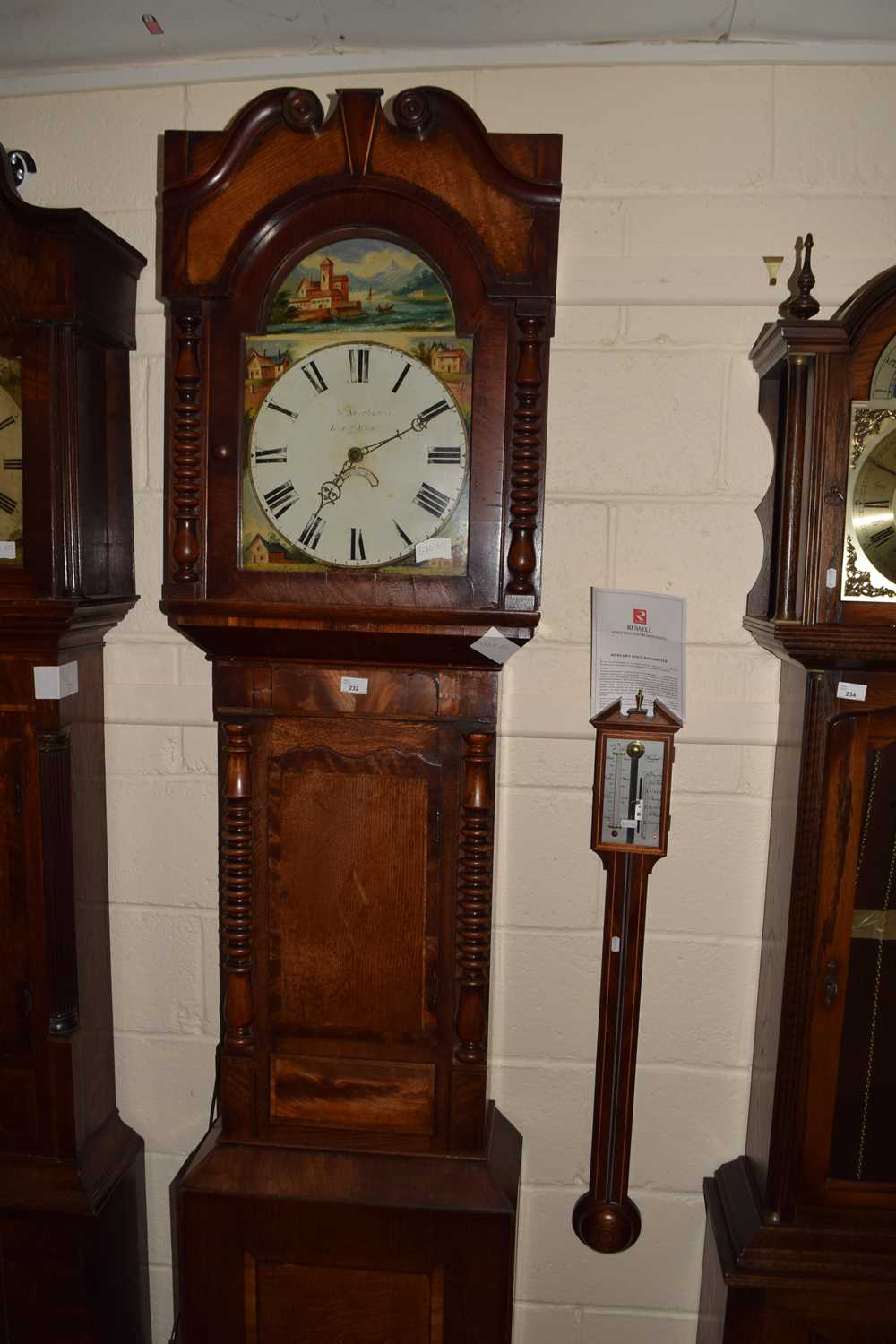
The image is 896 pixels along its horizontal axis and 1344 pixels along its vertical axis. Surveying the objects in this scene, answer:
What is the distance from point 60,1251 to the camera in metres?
1.60

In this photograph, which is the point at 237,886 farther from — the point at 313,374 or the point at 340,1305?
the point at 313,374

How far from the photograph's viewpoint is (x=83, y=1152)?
1.62m

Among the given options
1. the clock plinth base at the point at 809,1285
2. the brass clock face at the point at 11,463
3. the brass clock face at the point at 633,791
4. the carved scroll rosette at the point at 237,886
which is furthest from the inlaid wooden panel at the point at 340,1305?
the brass clock face at the point at 11,463

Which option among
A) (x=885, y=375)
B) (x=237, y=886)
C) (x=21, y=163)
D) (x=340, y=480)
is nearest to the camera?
(x=885, y=375)

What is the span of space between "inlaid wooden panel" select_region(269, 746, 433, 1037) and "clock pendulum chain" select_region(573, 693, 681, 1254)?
0.31 meters

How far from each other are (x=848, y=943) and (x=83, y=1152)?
4.32 feet

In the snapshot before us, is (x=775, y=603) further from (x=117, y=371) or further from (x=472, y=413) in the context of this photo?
(x=117, y=371)

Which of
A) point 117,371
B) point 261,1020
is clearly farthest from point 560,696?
point 117,371

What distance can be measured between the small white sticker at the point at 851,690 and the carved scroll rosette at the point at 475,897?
1.71ft

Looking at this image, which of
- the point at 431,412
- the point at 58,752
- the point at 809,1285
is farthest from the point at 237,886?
the point at 809,1285

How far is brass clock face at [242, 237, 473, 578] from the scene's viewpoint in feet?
4.64

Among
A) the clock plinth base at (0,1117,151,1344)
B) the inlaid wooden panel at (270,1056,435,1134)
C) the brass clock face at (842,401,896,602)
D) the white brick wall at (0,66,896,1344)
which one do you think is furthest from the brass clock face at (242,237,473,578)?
the clock plinth base at (0,1117,151,1344)

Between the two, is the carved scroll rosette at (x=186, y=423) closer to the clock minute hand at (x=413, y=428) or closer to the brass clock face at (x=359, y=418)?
the brass clock face at (x=359, y=418)

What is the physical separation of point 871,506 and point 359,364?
0.78 meters
